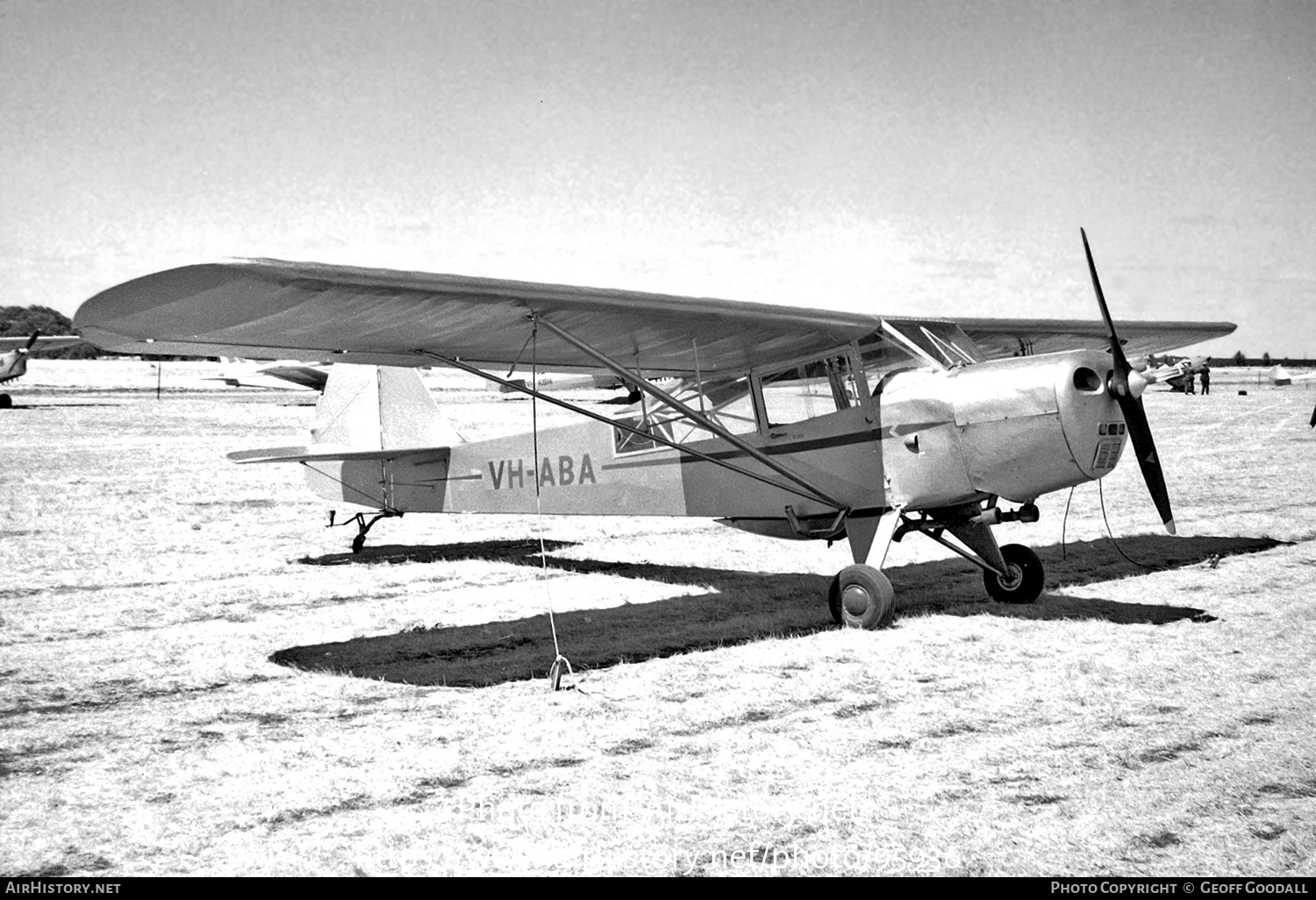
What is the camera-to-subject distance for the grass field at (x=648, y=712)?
3.46 meters

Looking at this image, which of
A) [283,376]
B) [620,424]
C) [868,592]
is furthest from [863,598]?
[283,376]

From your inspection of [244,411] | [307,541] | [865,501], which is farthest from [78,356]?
[865,501]

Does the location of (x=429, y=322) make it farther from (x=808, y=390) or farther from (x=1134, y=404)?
Result: (x=1134, y=404)

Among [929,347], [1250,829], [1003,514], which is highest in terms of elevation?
[929,347]

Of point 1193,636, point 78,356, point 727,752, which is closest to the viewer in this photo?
point 727,752

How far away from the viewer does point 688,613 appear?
7.85 meters

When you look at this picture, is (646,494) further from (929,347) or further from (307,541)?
(307,541)

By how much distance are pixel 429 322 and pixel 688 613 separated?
285 cm

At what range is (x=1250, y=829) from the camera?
3439mm

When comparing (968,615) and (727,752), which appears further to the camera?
(968,615)

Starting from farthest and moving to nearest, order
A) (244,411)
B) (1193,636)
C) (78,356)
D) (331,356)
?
(78,356), (244,411), (331,356), (1193,636)

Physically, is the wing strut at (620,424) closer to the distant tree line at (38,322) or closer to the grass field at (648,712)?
the grass field at (648,712)

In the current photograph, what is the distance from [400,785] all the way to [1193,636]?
190 inches

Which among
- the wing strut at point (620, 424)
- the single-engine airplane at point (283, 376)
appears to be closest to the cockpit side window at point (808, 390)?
the wing strut at point (620, 424)
